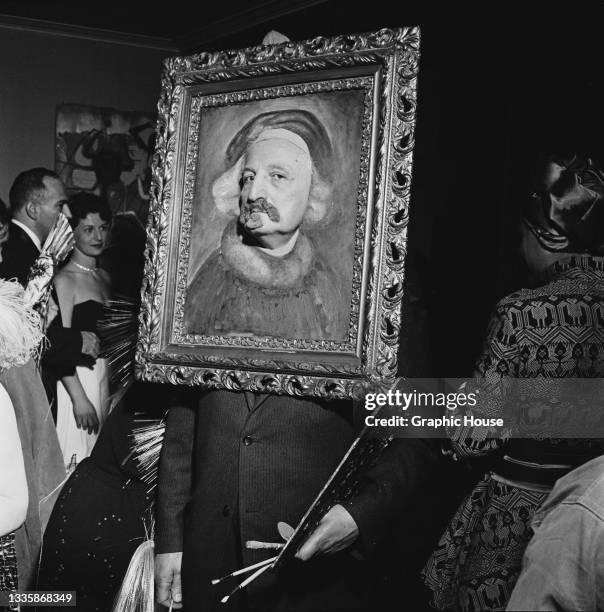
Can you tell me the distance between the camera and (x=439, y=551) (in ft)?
6.63

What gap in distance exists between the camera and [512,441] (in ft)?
6.42

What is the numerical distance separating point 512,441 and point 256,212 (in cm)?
83

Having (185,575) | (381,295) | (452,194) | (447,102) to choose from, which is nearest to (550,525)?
(381,295)

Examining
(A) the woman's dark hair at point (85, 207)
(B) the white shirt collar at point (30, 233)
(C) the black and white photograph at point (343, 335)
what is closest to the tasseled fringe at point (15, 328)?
(C) the black and white photograph at point (343, 335)

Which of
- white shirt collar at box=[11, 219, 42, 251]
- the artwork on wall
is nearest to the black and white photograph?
white shirt collar at box=[11, 219, 42, 251]

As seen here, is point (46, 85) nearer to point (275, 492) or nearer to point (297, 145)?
point (297, 145)

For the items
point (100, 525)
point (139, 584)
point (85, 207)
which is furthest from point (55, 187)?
point (139, 584)

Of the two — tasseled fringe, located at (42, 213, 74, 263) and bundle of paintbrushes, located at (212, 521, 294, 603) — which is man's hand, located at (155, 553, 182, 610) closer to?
bundle of paintbrushes, located at (212, 521, 294, 603)

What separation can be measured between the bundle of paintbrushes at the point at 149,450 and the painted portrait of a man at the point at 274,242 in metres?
0.43

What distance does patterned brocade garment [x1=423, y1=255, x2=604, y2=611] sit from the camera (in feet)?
6.18

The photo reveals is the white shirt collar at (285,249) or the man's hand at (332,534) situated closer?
the man's hand at (332,534)

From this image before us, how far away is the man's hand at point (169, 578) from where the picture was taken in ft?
7.12

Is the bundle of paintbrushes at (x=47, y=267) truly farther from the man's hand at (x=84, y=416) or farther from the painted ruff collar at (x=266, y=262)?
the painted ruff collar at (x=266, y=262)

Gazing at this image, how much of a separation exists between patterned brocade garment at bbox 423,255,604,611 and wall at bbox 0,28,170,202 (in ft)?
5.89
